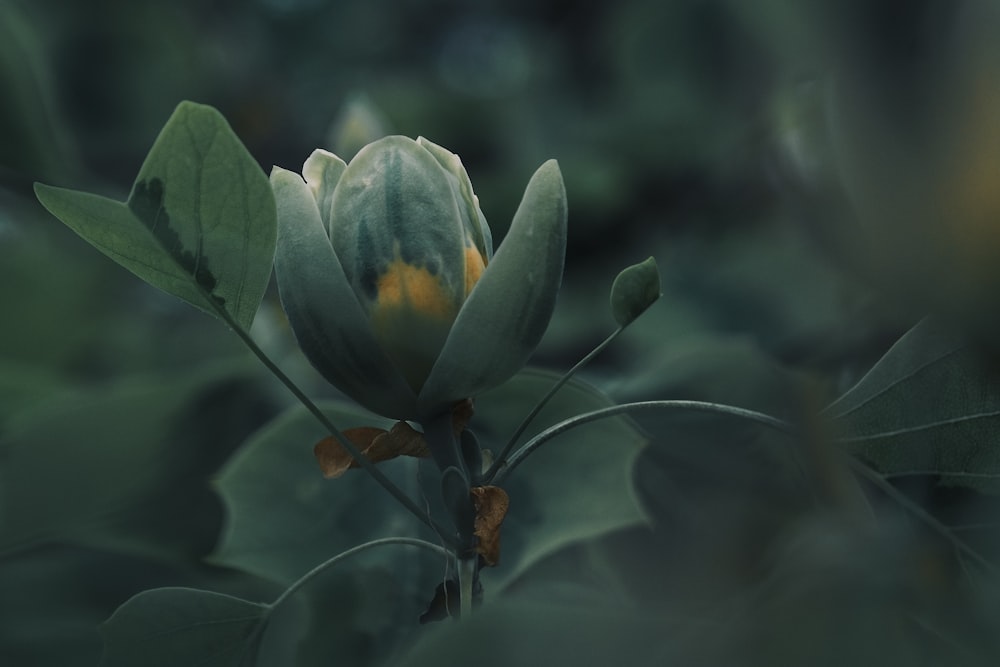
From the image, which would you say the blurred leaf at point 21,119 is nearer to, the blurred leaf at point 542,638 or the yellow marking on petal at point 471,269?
the yellow marking on petal at point 471,269

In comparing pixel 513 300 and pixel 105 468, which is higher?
pixel 513 300

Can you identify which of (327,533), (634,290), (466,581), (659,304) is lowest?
(659,304)

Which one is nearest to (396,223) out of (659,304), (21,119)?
(21,119)

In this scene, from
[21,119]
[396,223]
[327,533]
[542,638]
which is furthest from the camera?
[21,119]

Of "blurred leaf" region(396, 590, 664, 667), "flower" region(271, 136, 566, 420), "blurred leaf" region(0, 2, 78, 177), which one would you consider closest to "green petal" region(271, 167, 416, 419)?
"flower" region(271, 136, 566, 420)

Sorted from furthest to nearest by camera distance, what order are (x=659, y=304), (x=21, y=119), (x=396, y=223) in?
(x=659, y=304)
(x=21, y=119)
(x=396, y=223)

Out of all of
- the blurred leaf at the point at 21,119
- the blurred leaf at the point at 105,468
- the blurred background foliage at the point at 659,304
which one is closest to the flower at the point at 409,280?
the blurred background foliage at the point at 659,304

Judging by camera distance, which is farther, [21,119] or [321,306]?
[21,119]

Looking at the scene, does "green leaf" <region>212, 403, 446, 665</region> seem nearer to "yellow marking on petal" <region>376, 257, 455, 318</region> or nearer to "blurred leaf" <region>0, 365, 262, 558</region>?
"blurred leaf" <region>0, 365, 262, 558</region>

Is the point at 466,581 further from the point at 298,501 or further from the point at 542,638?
the point at 298,501
